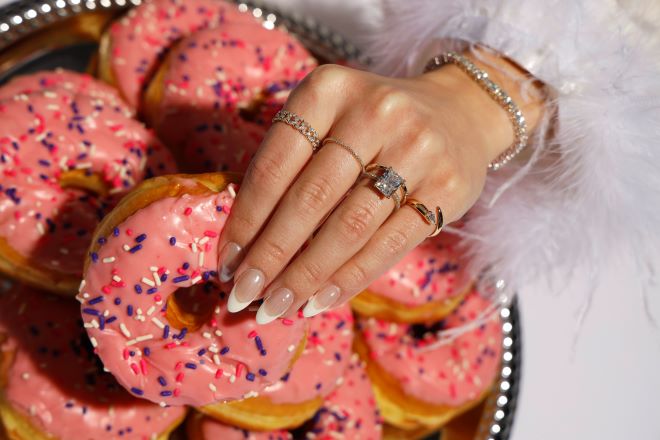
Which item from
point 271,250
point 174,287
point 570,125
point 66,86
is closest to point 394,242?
point 271,250

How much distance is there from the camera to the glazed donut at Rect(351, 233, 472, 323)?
50.4 inches

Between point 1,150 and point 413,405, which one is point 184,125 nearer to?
point 1,150

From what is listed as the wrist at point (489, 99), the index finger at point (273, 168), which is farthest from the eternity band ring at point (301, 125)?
the wrist at point (489, 99)

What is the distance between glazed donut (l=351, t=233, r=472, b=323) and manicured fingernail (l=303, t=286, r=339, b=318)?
0.36 meters

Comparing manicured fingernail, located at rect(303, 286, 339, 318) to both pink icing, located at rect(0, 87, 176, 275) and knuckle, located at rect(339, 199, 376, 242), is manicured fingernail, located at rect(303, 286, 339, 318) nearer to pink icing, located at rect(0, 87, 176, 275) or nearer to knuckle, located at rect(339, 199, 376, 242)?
knuckle, located at rect(339, 199, 376, 242)

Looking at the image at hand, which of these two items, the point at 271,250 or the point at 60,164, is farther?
the point at 60,164

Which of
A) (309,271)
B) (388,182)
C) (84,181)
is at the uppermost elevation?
(388,182)

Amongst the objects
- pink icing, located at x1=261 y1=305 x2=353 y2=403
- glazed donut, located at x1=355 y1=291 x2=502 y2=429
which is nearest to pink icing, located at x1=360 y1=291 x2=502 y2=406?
glazed donut, located at x1=355 y1=291 x2=502 y2=429

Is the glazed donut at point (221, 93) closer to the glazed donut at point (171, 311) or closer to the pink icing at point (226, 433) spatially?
the glazed donut at point (171, 311)

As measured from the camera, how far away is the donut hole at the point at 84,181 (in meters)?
1.17

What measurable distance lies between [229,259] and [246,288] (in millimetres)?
63

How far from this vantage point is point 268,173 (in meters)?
0.87

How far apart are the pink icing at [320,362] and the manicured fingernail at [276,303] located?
0.29 meters

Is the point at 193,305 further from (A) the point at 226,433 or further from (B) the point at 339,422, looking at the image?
(B) the point at 339,422
